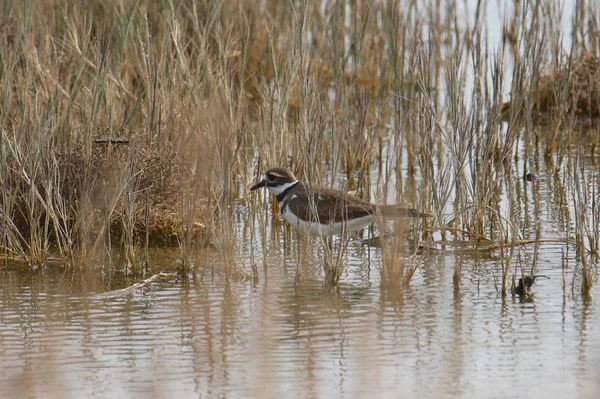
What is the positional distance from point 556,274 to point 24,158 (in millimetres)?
3798

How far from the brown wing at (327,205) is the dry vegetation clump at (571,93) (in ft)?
9.64

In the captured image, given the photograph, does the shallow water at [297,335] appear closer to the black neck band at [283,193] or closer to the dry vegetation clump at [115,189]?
the dry vegetation clump at [115,189]

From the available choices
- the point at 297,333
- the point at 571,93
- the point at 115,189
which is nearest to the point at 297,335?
the point at 297,333

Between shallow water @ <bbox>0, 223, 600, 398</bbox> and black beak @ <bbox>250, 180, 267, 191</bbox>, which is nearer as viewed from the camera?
shallow water @ <bbox>0, 223, 600, 398</bbox>

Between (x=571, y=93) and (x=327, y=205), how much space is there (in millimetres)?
4974

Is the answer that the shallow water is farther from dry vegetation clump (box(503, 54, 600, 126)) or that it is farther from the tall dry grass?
dry vegetation clump (box(503, 54, 600, 126))

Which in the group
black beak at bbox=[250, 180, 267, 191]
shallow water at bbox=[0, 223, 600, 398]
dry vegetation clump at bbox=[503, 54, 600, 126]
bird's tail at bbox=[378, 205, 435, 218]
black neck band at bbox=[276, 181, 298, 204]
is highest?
dry vegetation clump at bbox=[503, 54, 600, 126]

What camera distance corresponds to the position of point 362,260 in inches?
310

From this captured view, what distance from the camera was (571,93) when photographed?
11.9 metres

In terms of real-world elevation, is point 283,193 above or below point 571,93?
below

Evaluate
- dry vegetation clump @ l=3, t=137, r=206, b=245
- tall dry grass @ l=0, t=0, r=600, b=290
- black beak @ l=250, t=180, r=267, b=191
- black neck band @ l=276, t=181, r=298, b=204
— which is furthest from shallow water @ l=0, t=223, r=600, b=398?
black beak @ l=250, t=180, r=267, b=191

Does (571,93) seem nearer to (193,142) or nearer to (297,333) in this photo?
(193,142)

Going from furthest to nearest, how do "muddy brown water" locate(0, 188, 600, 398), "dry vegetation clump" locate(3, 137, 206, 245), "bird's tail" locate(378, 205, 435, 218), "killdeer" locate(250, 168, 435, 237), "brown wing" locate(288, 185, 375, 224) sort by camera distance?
"brown wing" locate(288, 185, 375, 224) < "killdeer" locate(250, 168, 435, 237) < "dry vegetation clump" locate(3, 137, 206, 245) < "bird's tail" locate(378, 205, 435, 218) < "muddy brown water" locate(0, 188, 600, 398)

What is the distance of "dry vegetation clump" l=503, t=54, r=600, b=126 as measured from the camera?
10.2m
